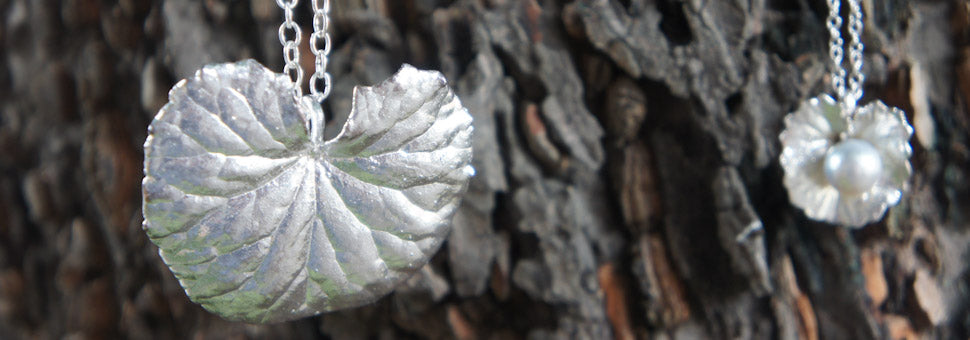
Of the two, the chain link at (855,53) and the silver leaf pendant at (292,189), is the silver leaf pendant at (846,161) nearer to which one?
the chain link at (855,53)

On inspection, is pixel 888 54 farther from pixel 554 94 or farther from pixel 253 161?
pixel 253 161

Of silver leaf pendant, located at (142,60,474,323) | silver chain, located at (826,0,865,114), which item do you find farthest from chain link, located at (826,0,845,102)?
silver leaf pendant, located at (142,60,474,323)

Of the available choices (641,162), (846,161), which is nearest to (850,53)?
(846,161)

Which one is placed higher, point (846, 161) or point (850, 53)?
point (850, 53)

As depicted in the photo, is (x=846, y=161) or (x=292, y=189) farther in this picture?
(x=846, y=161)

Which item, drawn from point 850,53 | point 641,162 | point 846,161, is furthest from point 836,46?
point 641,162

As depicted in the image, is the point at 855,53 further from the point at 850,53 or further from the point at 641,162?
the point at 641,162

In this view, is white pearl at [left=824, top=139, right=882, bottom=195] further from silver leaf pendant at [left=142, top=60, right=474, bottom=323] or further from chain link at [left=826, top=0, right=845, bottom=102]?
silver leaf pendant at [left=142, top=60, right=474, bottom=323]
